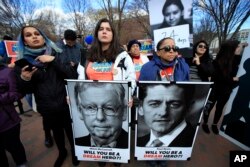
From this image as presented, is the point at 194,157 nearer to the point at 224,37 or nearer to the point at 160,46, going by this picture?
the point at 160,46

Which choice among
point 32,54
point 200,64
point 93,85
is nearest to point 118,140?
point 93,85

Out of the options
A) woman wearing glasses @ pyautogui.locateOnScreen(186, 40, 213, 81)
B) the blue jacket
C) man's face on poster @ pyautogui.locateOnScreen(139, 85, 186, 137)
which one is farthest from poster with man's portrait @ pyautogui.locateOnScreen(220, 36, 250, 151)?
man's face on poster @ pyautogui.locateOnScreen(139, 85, 186, 137)

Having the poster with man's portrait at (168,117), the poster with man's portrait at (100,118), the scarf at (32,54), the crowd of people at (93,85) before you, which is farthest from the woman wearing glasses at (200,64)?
the scarf at (32,54)

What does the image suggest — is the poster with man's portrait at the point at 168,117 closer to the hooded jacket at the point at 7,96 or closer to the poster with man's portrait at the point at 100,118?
the poster with man's portrait at the point at 100,118

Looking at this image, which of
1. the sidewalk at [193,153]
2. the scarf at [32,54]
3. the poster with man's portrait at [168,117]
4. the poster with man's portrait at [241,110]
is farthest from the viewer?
the sidewalk at [193,153]

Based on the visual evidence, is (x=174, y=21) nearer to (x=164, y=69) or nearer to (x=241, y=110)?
(x=164, y=69)

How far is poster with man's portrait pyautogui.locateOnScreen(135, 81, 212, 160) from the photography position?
2.37 meters

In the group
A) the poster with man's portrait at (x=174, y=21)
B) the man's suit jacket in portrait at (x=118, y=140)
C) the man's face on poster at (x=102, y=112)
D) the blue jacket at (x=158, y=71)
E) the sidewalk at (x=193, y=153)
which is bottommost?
the sidewalk at (x=193, y=153)

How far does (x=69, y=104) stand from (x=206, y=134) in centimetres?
305

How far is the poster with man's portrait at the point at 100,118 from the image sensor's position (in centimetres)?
240

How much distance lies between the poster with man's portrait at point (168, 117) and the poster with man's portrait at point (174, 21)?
142 centimetres

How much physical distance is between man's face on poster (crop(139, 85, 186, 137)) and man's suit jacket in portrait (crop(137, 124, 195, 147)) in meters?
0.17

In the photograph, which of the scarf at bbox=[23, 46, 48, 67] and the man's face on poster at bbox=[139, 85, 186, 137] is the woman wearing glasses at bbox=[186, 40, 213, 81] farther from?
the scarf at bbox=[23, 46, 48, 67]

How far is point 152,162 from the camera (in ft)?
9.73
